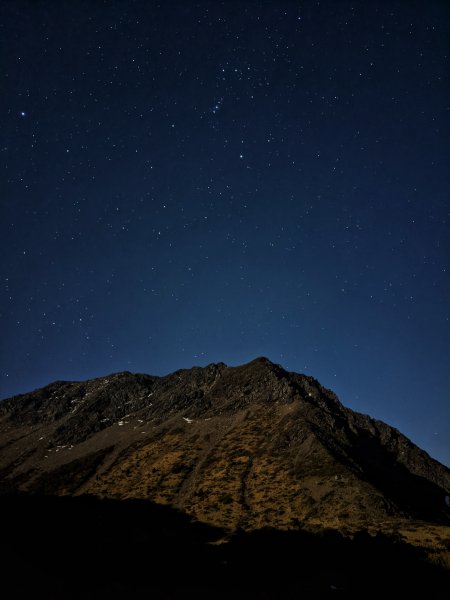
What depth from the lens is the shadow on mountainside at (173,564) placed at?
14828mm

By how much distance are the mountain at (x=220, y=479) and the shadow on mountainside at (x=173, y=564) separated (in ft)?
0.50

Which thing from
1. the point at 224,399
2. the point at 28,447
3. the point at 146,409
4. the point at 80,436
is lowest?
the point at 28,447

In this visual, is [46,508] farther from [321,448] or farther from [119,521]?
[321,448]

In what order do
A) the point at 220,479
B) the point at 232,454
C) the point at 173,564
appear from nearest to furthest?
the point at 173,564 < the point at 220,479 < the point at 232,454

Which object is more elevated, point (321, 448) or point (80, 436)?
point (321, 448)

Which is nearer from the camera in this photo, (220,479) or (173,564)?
(173,564)

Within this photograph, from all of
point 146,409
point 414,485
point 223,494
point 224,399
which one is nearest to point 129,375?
point 146,409

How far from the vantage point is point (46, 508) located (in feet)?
81.0

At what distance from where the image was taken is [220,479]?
254ft

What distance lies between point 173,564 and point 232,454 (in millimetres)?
72170

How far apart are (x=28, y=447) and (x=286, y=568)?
130 m

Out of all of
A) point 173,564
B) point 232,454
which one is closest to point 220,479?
point 232,454

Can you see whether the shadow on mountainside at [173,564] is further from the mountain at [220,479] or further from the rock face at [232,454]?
the rock face at [232,454]

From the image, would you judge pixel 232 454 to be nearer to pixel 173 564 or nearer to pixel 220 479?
pixel 220 479
